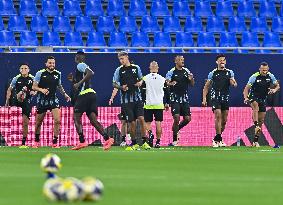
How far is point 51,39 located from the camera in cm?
2911

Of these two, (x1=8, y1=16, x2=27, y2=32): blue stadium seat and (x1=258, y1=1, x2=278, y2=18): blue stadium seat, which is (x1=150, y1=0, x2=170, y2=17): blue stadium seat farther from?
(x1=8, y1=16, x2=27, y2=32): blue stadium seat

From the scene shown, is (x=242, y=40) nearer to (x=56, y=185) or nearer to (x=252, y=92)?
(x=252, y=92)

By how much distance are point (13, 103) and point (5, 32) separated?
5.31 metres

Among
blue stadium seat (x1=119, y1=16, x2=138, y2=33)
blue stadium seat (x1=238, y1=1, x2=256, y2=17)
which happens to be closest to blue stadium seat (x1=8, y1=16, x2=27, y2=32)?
blue stadium seat (x1=119, y1=16, x2=138, y2=33)

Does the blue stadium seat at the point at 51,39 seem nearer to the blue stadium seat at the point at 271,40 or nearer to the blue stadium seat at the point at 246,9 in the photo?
the blue stadium seat at the point at 246,9

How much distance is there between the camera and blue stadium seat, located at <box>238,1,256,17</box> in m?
31.2

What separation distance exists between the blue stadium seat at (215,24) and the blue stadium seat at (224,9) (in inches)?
13.8

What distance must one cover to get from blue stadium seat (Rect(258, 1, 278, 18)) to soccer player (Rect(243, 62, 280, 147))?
27.5 feet

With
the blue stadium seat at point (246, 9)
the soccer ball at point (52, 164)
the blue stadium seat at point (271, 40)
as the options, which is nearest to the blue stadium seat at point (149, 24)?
the blue stadium seat at point (246, 9)

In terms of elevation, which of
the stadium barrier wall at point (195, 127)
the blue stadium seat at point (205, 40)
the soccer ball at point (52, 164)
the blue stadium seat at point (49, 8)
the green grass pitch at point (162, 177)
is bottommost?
the green grass pitch at point (162, 177)

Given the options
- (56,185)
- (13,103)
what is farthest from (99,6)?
(56,185)

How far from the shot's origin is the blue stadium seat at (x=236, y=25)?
30.3m

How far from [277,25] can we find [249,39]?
1.33 metres

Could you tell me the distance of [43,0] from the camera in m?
30.3
